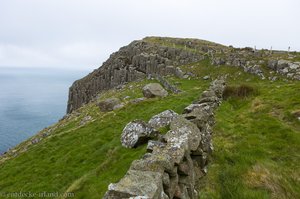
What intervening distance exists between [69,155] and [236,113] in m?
14.4

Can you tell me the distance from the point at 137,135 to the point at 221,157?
18.2 feet

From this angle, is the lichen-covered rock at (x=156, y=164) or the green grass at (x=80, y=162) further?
the green grass at (x=80, y=162)

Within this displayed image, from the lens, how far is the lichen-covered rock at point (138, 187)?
7177 millimetres

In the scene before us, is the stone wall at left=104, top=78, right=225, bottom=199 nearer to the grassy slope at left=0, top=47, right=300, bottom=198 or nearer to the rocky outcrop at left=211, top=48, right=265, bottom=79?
the grassy slope at left=0, top=47, right=300, bottom=198

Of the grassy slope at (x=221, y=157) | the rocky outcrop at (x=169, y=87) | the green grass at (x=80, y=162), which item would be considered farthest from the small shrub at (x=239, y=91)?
the rocky outcrop at (x=169, y=87)

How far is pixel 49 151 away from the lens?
26578 mm

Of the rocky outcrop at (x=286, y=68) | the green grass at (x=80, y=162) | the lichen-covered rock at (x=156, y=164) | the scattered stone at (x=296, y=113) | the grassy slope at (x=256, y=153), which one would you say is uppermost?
the lichen-covered rock at (x=156, y=164)

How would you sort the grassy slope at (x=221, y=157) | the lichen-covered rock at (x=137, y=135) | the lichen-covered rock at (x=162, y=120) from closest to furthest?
1. the grassy slope at (x=221, y=157)
2. the lichen-covered rock at (x=137, y=135)
3. the lichen-covered rock at (x=162, y=120)

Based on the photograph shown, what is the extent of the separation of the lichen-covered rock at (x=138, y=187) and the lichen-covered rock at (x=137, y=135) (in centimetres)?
851

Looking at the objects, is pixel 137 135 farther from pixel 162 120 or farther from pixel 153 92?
pixel 153 92

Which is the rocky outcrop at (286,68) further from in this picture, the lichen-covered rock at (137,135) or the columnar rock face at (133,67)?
the lichen-covered rock at (137,135)

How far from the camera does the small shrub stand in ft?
95.6

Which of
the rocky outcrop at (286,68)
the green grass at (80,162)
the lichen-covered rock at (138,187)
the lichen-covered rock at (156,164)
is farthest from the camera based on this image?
the rocky outcrop at (286,68)

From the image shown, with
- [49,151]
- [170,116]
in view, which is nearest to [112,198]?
[170,116]
